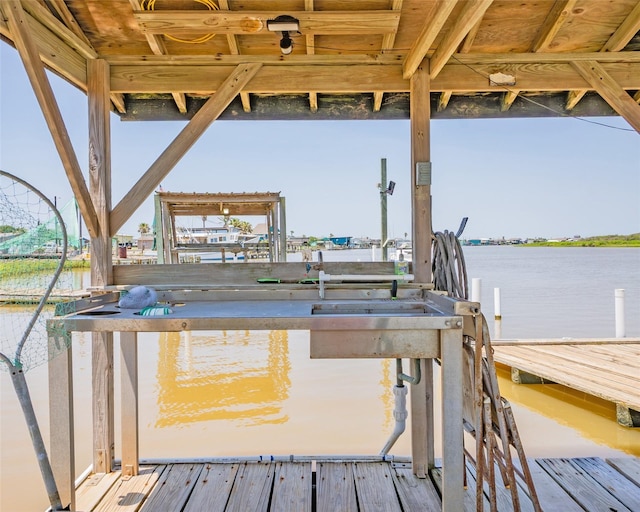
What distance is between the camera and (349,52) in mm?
2613

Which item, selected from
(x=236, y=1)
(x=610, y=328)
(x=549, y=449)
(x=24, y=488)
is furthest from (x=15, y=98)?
(x=610, y=328)

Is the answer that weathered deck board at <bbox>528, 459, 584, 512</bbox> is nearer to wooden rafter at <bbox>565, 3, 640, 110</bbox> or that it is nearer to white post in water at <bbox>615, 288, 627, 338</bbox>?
wooden rafter at <bbox>565, 3, 640, 110</bbox>

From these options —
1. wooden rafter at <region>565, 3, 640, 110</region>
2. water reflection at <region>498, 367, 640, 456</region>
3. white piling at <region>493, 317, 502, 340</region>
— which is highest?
wooden rafter at <region>565, 3, 640, 110</region>

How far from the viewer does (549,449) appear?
3.50 m

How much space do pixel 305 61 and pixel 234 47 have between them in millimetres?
454

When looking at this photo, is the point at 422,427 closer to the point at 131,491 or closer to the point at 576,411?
the point at 131,491

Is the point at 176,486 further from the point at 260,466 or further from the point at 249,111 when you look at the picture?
the point at 249,111

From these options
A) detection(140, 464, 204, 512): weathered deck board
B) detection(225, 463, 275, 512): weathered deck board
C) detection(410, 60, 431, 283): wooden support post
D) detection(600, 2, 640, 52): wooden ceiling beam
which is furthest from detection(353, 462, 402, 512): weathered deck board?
detection(600, 2, 640, 52): wooden ceiling beam

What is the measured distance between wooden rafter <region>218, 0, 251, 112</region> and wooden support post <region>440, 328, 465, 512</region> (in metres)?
2.09

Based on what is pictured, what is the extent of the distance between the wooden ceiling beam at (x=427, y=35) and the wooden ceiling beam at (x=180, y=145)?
951 millimetres

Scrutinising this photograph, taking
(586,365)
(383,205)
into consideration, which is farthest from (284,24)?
(383,205)

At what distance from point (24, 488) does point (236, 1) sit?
348cm

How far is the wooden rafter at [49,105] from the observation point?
1885 millimetres

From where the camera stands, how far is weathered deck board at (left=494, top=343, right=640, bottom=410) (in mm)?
A: 3865
